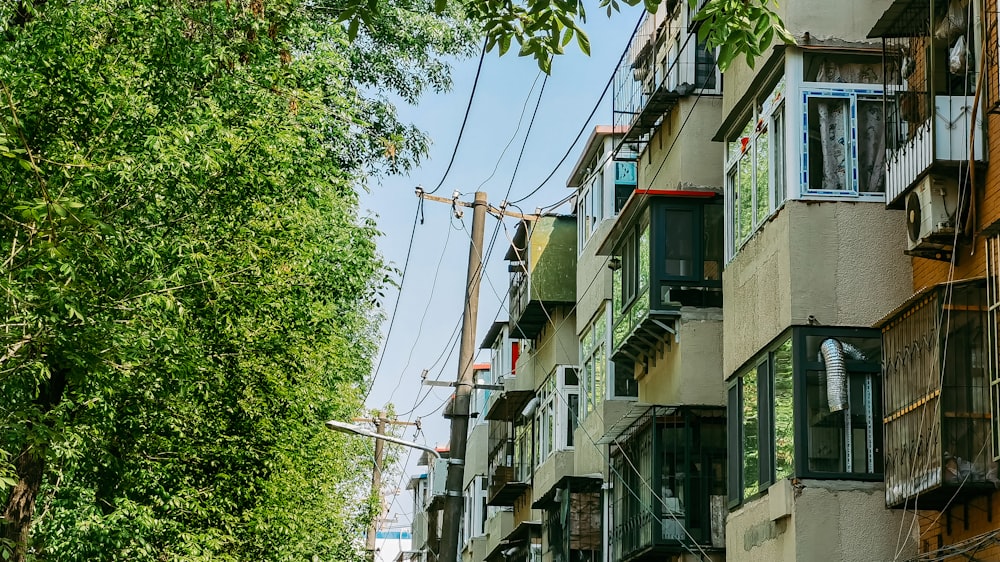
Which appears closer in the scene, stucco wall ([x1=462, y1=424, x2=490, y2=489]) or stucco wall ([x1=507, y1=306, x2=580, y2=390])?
stucco wall ([x1=507, y1=306, x2=580, y2=390])

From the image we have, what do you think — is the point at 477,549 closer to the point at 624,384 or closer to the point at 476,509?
the point at 476,509

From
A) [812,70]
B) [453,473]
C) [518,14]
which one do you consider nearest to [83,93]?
[518,14]

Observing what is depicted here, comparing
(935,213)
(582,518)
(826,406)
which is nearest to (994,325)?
(935,213)

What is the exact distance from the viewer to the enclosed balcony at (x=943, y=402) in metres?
13.1

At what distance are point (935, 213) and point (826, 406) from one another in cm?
268

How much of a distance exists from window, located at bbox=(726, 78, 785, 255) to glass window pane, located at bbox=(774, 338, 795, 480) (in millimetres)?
1742

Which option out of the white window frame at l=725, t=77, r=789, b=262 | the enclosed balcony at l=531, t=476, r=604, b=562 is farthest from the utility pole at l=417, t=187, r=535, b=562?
the enclosed balcony at l=531, t=476, r=604, b=562

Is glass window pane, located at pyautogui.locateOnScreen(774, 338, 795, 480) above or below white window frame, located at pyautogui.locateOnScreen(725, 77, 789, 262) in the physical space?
below

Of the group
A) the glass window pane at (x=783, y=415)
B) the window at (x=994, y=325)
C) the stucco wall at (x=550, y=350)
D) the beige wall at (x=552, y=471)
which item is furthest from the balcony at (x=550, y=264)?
the window at (x=994, y=325)

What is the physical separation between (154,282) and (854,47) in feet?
26.2

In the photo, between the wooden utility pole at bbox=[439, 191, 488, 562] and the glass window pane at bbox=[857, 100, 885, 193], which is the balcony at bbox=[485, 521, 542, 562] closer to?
the wooden utility pole at bbox=[439, 191, 488, 562]

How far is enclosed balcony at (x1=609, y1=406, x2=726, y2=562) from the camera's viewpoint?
2200 centimetres

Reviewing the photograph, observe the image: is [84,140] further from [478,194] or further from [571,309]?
[571,309]

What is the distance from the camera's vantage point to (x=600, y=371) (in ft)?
98.8
